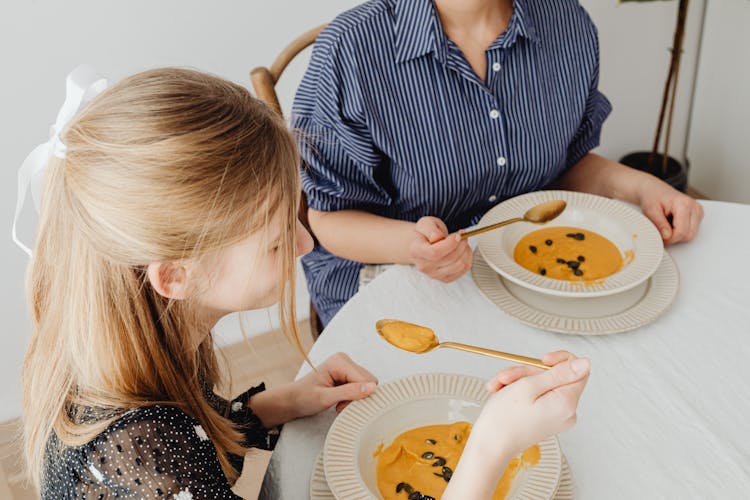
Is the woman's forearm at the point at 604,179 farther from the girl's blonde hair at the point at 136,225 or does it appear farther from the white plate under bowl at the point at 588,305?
the girl's blonde hair at the point at 136,225

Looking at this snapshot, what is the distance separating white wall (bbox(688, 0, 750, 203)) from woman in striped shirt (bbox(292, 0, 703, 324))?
1.22 m

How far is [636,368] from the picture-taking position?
3.20ft

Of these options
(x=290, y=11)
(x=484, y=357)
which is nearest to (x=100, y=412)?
(x=484, y=357)

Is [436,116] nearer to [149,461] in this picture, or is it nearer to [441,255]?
[441,255]

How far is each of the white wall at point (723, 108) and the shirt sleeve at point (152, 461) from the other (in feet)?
7.40

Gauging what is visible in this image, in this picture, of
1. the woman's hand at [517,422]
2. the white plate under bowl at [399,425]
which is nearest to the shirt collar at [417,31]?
the white plate under bowl at [399,425]

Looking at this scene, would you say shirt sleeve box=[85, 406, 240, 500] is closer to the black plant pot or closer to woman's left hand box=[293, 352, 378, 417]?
woman's left hand box=[293, 352, 378, 417]

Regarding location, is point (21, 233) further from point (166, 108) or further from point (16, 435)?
point (166, 108)

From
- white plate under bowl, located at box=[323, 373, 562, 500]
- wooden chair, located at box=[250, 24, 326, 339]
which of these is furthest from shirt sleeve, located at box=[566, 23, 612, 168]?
white plate under bowl, located at box=[323, 373, 562, 500]

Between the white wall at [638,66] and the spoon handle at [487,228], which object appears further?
the white wall at [638,66]

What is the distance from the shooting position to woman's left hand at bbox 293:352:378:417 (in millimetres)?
916

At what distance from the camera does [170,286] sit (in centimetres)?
83

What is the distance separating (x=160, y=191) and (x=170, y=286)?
0.40 ft

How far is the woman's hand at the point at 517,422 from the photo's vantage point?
73 centimetres
